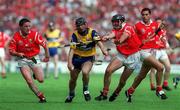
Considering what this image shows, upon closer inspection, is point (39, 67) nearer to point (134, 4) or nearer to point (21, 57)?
point (21, 57)

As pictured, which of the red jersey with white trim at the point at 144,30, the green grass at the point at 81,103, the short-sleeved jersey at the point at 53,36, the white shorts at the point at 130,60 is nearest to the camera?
the green grass at the point at 81,103

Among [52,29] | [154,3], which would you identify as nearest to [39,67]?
[52,29]

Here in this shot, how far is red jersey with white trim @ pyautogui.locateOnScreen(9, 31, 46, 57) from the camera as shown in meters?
17.1

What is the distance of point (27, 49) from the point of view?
56.5 feet

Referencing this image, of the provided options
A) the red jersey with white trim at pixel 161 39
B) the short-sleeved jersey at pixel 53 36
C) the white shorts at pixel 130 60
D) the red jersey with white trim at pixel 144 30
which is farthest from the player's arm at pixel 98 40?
the short-sleeved jersey at pixel 53 36

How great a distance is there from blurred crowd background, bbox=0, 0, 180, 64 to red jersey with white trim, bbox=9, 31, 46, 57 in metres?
26.6

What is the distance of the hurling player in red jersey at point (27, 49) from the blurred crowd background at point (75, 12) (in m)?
26.5

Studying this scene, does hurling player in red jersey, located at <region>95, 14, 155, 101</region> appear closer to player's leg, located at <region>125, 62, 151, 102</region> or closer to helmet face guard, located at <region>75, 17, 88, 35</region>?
player's leg, located at <region>125, 62, 151, 102</region>

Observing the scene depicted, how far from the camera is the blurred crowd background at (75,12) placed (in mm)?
44312

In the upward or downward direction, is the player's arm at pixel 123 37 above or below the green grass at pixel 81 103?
above

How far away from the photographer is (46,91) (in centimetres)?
2166

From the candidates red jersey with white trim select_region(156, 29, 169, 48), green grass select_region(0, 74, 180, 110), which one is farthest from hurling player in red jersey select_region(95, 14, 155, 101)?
red jersey with white trim select_region(156, 29, 169, 48)

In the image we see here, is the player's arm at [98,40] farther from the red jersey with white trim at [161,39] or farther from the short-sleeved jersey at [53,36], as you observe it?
the short-sleeved jersey at [53,36]

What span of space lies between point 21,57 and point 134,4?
93.4 ft
